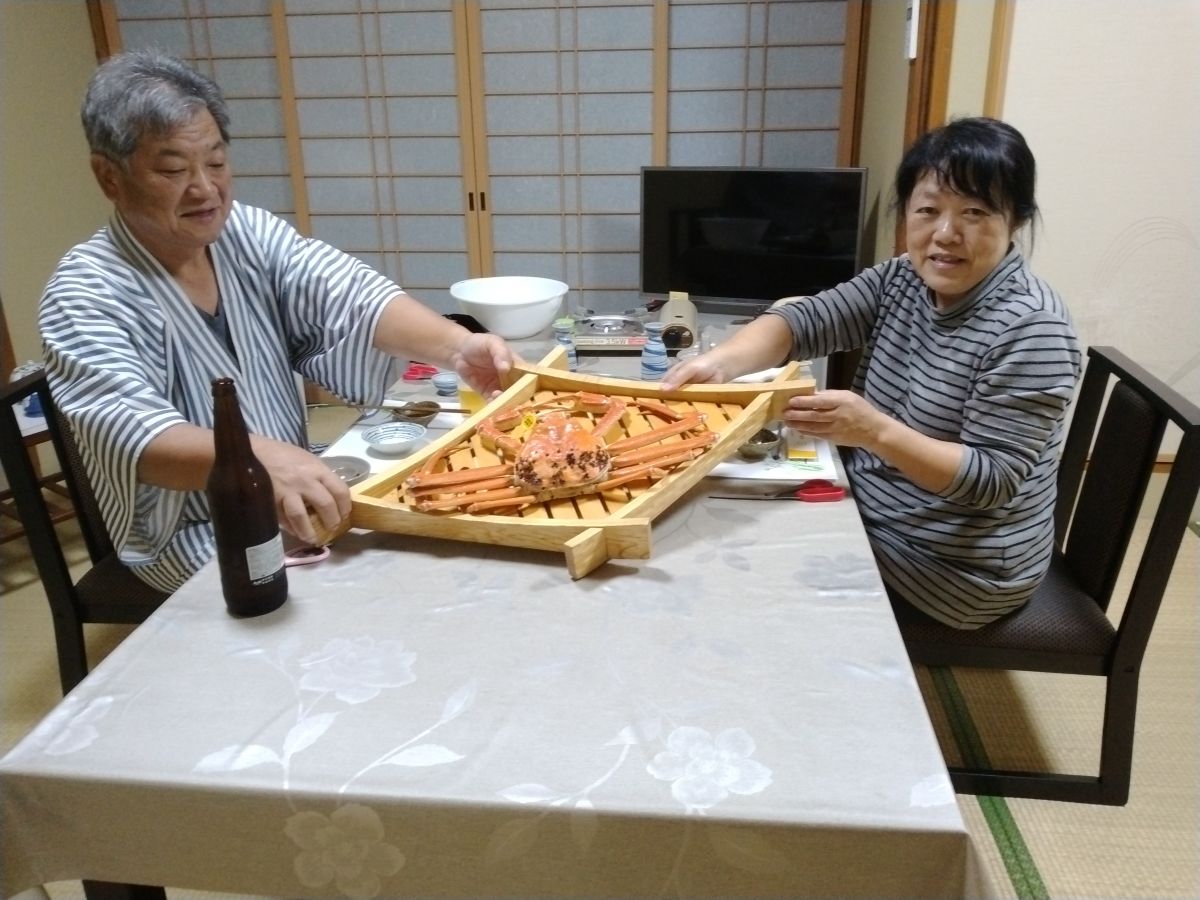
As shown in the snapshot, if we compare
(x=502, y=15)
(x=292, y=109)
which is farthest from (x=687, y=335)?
(x=292, y=109)

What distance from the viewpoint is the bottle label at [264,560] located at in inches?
35.6

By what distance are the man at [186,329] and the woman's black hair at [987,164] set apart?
72 centimetres

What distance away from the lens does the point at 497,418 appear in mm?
1257

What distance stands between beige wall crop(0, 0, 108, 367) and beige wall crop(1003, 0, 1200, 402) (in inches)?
122

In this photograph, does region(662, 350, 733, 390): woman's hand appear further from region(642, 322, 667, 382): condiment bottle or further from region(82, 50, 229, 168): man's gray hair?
region(82, 50, 229, 168): man's gray hair

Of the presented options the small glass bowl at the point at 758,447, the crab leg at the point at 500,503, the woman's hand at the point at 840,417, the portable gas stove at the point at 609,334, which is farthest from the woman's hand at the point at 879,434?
the portable gas stove at the point at 609,334

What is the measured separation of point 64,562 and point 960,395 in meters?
1.45

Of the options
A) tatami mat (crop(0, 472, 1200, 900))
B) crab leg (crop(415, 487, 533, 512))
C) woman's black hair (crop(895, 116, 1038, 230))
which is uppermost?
woman's black hair (crop(895, 116, 1038, 230))

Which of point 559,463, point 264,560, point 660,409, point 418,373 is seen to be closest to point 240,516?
point 264,560

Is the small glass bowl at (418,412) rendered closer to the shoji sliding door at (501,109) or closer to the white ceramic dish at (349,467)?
the white ceramic dish at (349,467)

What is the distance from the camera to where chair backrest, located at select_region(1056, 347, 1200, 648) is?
1200 millimetres

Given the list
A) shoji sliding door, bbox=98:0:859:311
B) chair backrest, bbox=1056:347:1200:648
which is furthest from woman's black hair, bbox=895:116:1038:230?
shoji sliding door, bbox=98:0:859:311

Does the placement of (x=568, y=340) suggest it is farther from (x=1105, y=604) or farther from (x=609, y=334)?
(x=1105, y=604)

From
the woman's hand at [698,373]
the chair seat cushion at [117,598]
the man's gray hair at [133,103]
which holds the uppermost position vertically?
the man's gray hair at [133,103]
